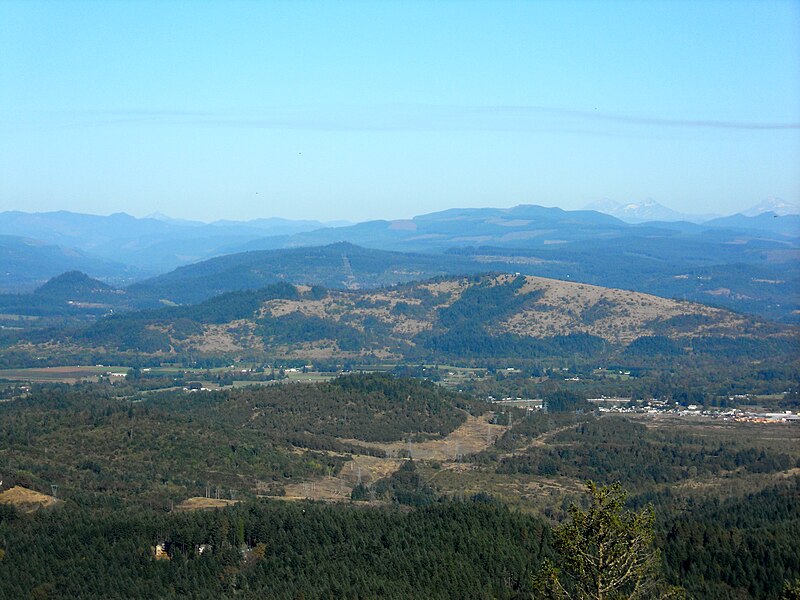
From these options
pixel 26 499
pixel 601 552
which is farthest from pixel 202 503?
pixel 601 552

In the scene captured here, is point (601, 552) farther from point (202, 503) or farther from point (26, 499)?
point (202, 503)

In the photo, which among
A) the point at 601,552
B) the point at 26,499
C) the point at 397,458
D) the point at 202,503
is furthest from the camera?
the point at 397,458

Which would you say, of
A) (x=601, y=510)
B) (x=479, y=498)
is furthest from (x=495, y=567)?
(x=601, y=510)

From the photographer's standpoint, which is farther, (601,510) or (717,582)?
(717,582)

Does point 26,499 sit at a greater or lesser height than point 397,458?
greater

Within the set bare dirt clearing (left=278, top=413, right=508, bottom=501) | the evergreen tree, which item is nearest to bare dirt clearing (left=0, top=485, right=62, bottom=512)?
bare dirt clearing (left=278, top=413, right=508, bottom=501)

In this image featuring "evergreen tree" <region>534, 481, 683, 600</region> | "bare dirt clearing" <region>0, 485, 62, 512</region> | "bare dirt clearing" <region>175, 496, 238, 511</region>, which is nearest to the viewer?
"evergreen tree" <region>534, 481, 683, 600</region>

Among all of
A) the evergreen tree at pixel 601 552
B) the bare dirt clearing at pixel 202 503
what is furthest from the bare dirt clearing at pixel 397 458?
the evergreen tree at pixel 601 552

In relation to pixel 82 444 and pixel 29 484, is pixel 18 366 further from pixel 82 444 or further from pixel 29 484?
pixel 29 484

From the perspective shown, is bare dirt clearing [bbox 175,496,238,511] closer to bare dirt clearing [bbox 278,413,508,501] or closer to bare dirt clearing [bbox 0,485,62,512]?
bare dirt clearing [bbox 278,413,508,501]

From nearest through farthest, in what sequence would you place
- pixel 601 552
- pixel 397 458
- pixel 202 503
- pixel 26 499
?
1. pixel 601 552
2. pixel 26 499
3. pixel 202 503
4. pixel 397 458

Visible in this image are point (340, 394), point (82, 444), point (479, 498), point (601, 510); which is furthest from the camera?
point (340, 394)
